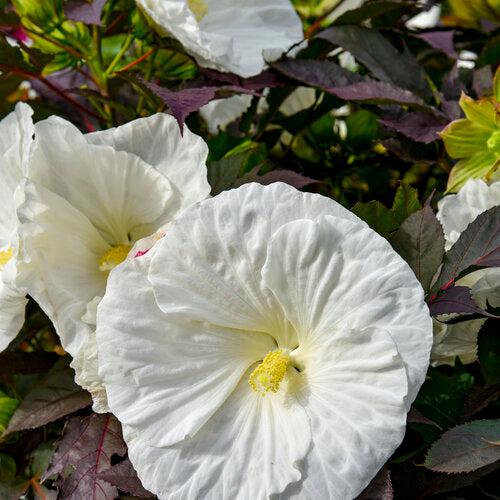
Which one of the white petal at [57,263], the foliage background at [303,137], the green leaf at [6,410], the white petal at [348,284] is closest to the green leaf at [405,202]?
the foliage background at [303,137]

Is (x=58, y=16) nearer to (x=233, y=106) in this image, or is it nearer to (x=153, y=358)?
(x=233, y=106)

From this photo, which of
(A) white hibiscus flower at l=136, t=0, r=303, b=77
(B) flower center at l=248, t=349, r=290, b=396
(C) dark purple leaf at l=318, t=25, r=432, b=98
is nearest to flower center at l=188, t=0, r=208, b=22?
(A) white hibiscus flower at l=136, t=0, r=303, b=77

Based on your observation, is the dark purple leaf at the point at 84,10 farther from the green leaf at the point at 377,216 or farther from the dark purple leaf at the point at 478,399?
the dark purple leaf at the point at 478,399

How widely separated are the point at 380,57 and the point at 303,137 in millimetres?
149

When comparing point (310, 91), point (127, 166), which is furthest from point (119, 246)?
point (310, 91)

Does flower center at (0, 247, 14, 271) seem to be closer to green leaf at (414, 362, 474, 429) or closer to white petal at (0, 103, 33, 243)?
white petal at (0, 103, 33, 243)

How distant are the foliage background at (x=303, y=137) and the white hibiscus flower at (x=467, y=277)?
2 cm

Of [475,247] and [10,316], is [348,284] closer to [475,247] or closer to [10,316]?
[475,247]

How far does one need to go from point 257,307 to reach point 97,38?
31 cm

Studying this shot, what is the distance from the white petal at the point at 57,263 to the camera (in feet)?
1.62

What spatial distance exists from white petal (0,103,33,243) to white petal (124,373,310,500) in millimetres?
193

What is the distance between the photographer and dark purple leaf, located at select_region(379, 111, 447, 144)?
0.61 meters

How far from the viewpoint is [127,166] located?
0.54 meters

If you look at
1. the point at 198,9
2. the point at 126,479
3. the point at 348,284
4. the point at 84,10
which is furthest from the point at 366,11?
the point at 126,479
